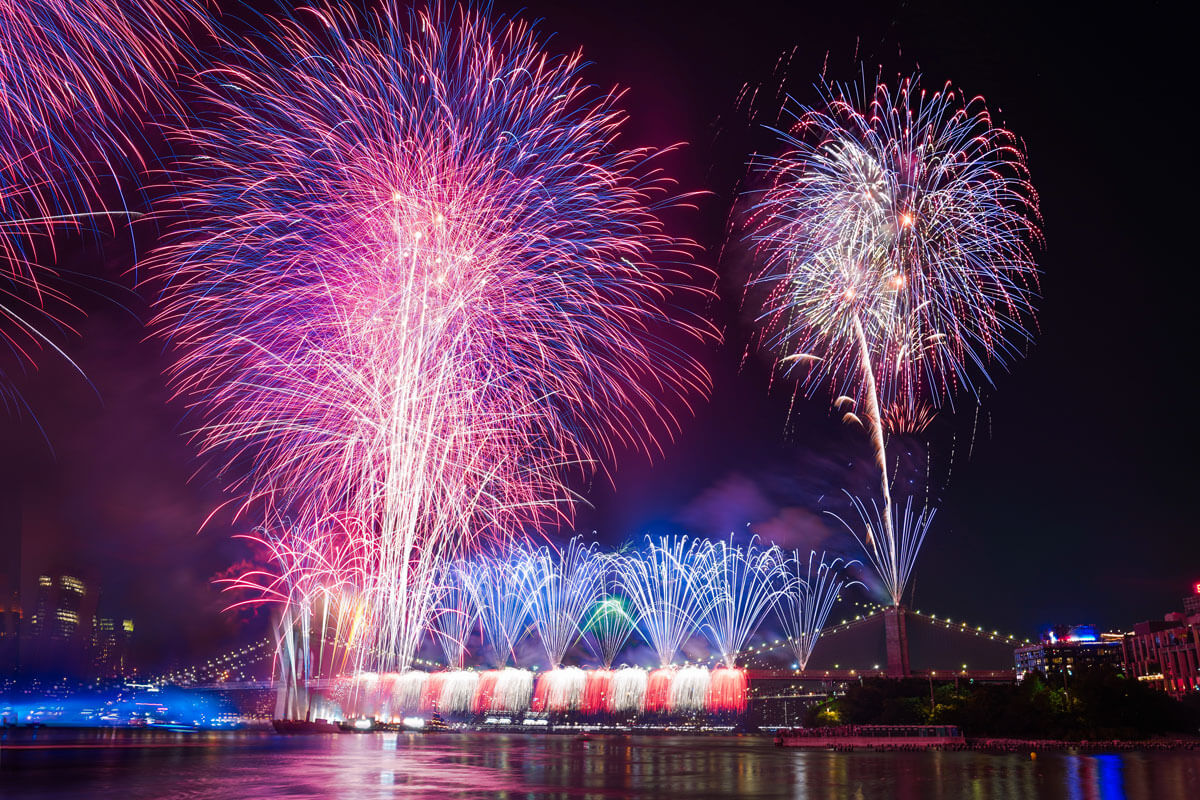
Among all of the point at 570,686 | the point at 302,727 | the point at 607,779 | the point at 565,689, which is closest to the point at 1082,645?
the point at 570,686

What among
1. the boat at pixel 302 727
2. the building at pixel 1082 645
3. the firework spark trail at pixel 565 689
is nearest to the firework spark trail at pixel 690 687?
the firework spark trail at pixel 565 689

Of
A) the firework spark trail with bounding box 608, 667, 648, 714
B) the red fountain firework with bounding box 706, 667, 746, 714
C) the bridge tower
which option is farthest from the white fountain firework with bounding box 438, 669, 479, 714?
the bridge tower

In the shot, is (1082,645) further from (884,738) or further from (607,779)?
(607,779)

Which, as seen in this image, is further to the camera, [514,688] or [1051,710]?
[514,688]

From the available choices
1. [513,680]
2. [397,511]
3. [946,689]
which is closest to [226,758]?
[397,511]

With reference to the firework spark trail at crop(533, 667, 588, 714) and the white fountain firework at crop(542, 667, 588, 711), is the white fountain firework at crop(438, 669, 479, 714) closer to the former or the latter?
the firework spark trail at crop(533, 667, 588, 714)
